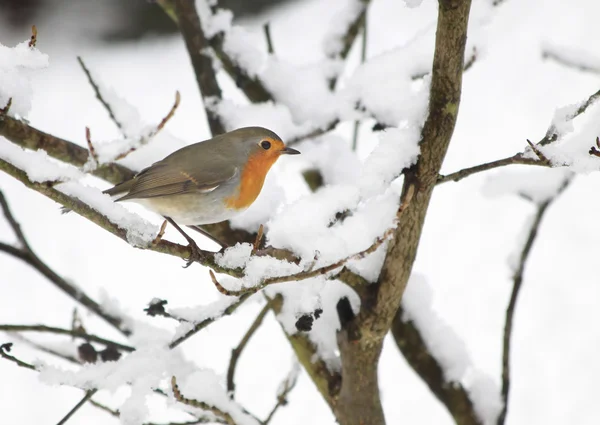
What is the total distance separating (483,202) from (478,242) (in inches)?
13.4

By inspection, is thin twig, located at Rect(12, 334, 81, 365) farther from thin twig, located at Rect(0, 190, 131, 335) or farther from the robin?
the robin

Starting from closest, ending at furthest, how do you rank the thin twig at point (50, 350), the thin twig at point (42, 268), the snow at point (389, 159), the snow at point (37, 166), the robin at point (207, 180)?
the snow at point (37, 166) < the snow at point (389, 159) < the robin at point (207, 180) < the thin twig at point (42, 268) < the thin twig at point (50, 350)

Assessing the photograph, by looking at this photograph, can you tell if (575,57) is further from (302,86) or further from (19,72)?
(19,72)

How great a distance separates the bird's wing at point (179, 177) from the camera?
9.18ft

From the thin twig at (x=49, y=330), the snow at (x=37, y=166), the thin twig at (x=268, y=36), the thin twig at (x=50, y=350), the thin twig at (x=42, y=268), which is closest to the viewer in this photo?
the snow at (x=37, y=166)

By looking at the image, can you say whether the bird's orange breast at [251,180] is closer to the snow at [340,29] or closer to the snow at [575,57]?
the snow at [340,29]

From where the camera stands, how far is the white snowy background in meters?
3.26

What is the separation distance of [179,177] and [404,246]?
1.09 m

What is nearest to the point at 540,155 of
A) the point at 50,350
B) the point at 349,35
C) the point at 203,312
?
the point at 203,312

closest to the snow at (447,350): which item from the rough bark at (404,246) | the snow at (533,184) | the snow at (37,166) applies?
the snow at (533,184)

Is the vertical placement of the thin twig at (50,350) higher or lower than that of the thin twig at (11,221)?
lower

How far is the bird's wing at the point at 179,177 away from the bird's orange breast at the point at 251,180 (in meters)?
0.06

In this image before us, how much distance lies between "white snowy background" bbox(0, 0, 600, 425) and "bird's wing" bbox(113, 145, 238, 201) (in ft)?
0.82

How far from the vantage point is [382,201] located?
2.58 metres
